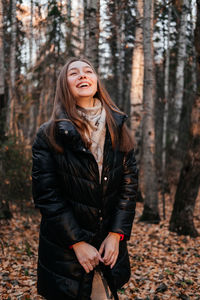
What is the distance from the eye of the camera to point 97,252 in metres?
1.88

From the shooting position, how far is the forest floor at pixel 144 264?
12.3ft

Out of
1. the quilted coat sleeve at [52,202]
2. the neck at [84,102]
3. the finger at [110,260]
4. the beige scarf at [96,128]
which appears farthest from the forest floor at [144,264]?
the neck at [84,102]

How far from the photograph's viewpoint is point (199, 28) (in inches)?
208

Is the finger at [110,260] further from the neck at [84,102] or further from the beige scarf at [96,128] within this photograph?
the neck at [84,102]

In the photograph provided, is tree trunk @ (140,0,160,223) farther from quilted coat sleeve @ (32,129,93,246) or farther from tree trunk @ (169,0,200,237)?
quilted coat sleeve @ (32,129,93,246)

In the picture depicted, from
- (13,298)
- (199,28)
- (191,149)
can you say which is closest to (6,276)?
(13,298)

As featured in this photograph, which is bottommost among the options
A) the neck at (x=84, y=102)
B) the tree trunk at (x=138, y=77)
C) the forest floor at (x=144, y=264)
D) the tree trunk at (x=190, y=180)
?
the forest floor at (x=144, y=264)

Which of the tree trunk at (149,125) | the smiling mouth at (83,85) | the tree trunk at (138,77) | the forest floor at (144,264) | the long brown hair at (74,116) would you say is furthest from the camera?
the tree trunk at (138,77)

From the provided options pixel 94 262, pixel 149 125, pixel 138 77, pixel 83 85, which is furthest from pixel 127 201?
pixel 138 77

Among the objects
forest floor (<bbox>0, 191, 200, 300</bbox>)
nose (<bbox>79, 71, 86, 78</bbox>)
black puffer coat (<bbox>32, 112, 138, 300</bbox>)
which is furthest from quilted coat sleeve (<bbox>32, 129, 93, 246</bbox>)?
forest floor (<bbox>0, 191, 200, 300</bbox>)

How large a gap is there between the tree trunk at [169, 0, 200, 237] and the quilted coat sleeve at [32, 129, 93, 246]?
4205 millimetres

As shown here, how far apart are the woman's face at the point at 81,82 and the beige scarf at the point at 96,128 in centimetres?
9

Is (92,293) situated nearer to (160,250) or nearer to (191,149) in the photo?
(160,250)

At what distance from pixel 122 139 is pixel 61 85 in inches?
25.0
